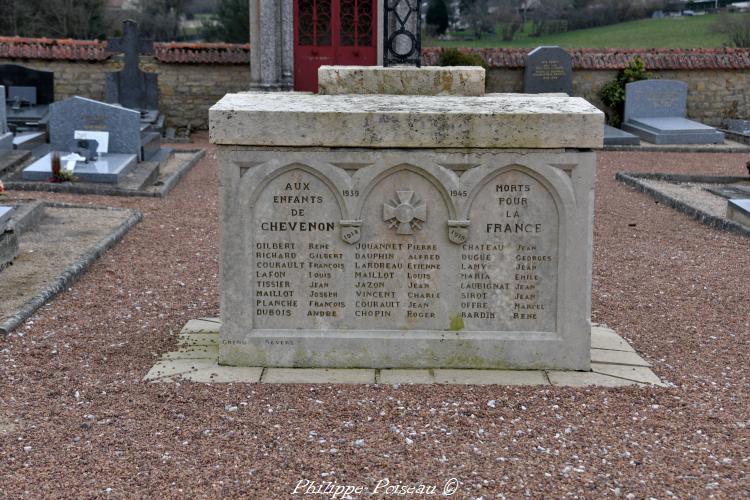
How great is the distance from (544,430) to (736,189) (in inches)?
381

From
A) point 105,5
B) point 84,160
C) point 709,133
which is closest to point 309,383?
point 84,160

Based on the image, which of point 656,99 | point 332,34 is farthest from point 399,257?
point 656,99

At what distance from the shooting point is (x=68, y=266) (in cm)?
793

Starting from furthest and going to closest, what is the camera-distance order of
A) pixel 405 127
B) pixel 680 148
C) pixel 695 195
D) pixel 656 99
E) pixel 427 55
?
pixel 427 55
pixel 656 99
pixel 680 148
pixel 695 195
pixel 405 127

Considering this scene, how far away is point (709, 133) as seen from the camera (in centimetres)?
1884

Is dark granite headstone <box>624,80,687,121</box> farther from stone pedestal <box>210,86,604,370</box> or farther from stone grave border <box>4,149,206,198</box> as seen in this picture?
stone pedestal <box>210,86,604,370</box>

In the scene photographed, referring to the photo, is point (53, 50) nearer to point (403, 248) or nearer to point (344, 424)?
point (403, 248)

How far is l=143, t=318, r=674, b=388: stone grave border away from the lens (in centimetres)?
542

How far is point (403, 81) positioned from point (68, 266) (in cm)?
352

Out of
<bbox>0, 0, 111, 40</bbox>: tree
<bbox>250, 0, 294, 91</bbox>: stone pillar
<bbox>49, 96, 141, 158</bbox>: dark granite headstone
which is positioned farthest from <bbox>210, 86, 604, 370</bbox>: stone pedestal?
<bbox>0, 0, 111, 40</bbox>: tree

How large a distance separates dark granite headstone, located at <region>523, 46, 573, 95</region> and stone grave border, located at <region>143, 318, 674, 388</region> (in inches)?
595

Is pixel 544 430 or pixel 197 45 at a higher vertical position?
pixel 197 45

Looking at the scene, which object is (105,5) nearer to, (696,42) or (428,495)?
A: (696,42)

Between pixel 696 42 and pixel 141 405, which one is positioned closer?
pixel 141 405
